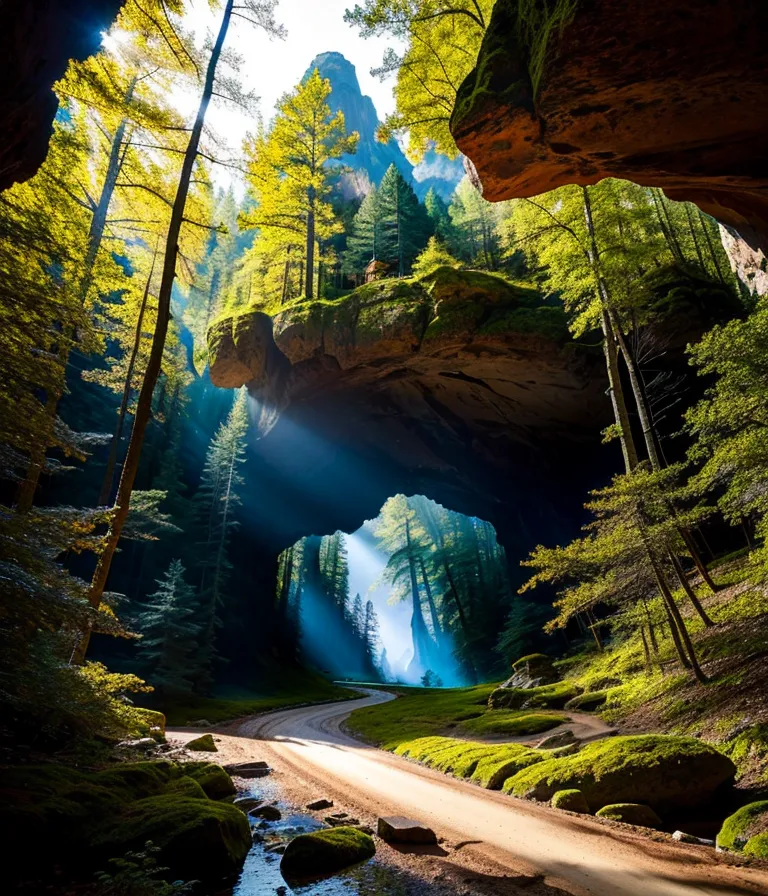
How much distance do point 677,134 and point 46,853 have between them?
1116 centimetres

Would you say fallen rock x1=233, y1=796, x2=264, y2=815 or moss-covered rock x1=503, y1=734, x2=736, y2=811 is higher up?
fallen rock x1=233, y1=796, x2=264, y2=815

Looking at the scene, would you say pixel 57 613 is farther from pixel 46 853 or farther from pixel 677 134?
pixel 677 134

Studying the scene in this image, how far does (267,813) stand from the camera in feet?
23.6

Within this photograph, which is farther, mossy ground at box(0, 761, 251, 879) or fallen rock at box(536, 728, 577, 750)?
fallen rock at box(536, 728, 577, 750)

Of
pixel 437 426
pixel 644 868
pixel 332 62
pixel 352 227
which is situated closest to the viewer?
pixel 644 868

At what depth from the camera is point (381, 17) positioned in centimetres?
1277

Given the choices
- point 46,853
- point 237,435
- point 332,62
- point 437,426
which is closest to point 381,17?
point 46,853

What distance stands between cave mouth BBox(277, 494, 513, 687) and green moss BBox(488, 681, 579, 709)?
15.4 m

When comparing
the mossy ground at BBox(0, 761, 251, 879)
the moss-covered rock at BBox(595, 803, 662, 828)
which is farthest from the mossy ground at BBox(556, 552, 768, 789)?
the mossy ground at BBox(0, 761, 251, 879)

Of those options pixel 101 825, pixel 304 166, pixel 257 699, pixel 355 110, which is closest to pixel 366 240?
pixel 304 166

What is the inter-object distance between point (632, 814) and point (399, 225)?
1297 inches

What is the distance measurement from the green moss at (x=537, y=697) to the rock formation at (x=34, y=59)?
19234 millimetres

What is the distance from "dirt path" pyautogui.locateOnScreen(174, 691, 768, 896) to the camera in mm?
4598

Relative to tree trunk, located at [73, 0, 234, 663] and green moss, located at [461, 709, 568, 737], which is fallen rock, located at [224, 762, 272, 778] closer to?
tree trunk, located at [73, 0, 234, 663]
